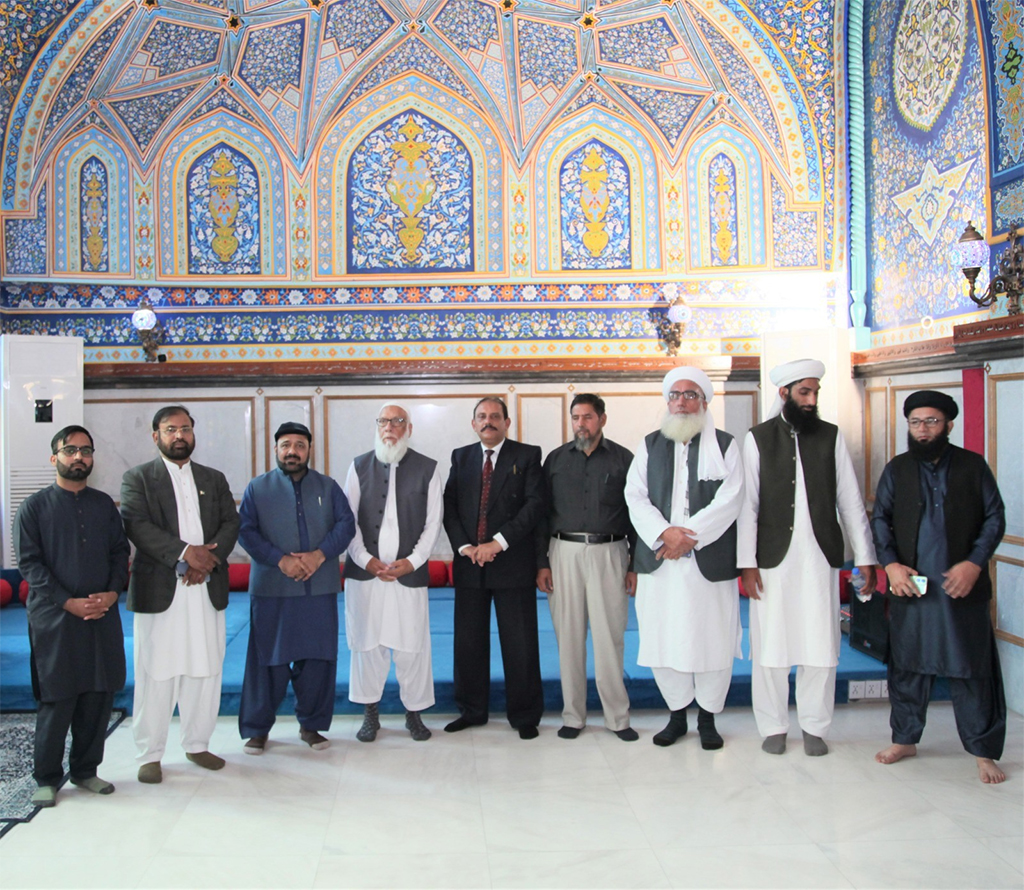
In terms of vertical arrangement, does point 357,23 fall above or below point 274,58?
above

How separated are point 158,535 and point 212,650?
0.56 metres

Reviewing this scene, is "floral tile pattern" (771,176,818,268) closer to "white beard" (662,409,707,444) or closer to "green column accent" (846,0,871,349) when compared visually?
"green column accent" (846,0,871,349)

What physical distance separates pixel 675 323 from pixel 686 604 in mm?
3649

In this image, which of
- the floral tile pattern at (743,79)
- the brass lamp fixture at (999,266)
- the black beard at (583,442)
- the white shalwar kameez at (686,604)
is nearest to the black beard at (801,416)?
the white shalwar kameez at (686,604)

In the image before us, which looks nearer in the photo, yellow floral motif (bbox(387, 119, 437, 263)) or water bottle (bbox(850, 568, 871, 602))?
water bottle (bbox(850, 568, 871, 602))

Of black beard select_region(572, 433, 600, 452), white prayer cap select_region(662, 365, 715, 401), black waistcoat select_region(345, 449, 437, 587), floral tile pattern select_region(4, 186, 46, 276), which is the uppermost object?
floral tile pattern select_region(4, 186, 46, 276)

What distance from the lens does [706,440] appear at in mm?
4129

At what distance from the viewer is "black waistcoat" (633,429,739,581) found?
159 inches

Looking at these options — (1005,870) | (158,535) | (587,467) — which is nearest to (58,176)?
(158,535)

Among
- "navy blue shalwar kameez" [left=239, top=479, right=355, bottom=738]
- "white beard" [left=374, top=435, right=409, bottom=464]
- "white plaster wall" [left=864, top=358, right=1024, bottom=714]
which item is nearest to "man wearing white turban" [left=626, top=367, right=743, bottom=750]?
"white beard" [left=374, top=435, right=409, bottom=464]

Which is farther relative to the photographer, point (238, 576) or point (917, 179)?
point (238, 576)

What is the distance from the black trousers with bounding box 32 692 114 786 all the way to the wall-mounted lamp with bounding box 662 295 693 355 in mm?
5008

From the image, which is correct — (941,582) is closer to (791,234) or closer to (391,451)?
(391,451)

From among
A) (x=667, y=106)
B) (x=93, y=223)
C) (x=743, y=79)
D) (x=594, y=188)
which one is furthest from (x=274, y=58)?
(x=743, y=79)
